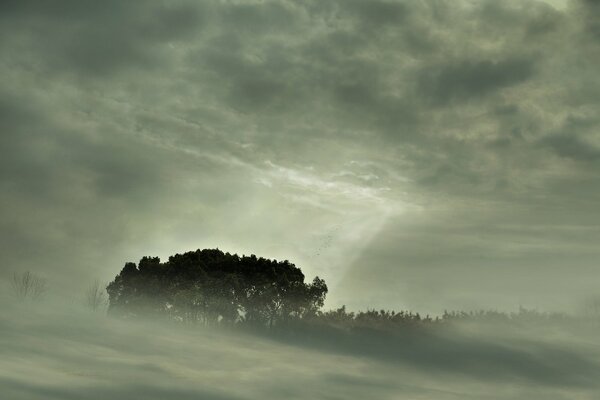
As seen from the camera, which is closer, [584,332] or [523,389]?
[523,389]

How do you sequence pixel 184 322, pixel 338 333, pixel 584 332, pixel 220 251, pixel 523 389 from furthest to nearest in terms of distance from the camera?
1. pixel 220 251
2. pixel 184 322
3. pixel 338 333
4. pixel 584 332
5. pixel 523 389

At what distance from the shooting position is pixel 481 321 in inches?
2349

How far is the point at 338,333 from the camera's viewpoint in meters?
64.9

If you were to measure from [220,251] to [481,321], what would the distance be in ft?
110

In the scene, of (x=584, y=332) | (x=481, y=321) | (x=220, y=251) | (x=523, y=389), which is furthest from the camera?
(x=220, y=251)

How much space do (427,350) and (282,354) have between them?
14.3 m

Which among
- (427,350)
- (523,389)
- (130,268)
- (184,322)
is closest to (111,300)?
(130,268)

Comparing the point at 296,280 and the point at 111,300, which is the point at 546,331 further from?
the point at 111,300

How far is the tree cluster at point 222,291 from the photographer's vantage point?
72250mm

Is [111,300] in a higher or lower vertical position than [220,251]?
lower

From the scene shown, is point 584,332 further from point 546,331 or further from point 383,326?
point 383,326

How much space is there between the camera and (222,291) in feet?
240

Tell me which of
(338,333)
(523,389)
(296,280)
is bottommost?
(523,389)

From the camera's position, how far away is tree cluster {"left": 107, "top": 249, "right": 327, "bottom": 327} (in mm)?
72250
